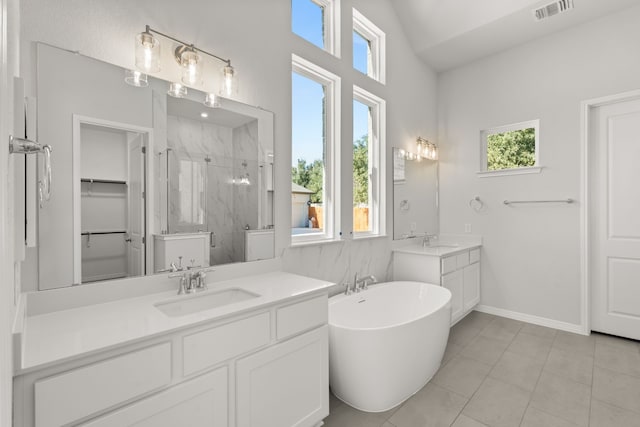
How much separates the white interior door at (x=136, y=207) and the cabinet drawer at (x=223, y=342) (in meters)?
0.63

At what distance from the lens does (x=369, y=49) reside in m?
3.36

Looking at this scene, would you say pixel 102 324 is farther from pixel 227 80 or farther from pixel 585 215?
pixel 585 215

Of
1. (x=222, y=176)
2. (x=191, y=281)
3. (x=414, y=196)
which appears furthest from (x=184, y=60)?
(x=414, y=196)

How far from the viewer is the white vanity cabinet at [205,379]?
95cm

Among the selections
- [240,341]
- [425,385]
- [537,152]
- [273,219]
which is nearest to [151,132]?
[273,219]

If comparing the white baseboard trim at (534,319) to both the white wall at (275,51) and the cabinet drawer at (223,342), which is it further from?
the cabinet drawer at (223,342)

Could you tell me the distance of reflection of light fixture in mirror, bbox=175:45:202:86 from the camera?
5.68 ft

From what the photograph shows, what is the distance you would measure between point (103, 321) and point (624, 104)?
4.45 m

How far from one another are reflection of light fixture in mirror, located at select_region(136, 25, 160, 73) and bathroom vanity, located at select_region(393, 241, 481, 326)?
2721 millimetres

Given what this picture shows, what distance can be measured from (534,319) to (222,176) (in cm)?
364

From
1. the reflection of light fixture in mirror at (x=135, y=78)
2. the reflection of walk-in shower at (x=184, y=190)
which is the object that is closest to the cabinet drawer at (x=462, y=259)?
the reflection of walk-in shower at (x=184, y=190)

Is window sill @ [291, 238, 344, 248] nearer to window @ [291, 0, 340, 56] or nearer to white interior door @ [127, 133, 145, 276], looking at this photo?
white interior door @ [127, 133, 145, 276]

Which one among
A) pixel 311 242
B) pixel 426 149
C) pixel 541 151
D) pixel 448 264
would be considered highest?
pixel 426 149

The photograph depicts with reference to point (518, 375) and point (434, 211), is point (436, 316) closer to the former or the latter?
point (518, 375)
